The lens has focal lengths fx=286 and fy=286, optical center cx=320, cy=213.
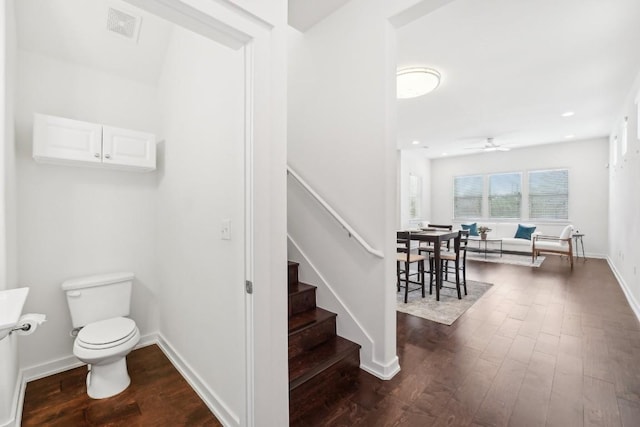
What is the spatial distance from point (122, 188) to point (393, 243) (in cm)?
233

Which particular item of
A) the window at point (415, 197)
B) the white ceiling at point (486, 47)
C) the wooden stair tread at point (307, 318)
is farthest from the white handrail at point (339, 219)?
the window at point (415, 197)

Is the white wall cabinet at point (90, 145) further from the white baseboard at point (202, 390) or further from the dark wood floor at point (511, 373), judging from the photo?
the dark wood floor at point (511, 373)

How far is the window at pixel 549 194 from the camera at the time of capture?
7180mm

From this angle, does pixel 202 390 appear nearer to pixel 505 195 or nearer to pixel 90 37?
pixel 90 37

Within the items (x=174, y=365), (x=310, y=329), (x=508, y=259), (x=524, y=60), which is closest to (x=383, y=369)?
(x=310, y=329)

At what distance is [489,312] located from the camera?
129 inches

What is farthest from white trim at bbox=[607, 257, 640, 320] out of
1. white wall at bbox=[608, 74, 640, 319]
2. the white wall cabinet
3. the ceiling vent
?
the ceiling vent

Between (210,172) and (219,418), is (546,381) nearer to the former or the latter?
(219,418)

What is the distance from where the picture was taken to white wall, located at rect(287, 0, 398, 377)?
2.03 metres

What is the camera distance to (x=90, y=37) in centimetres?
221

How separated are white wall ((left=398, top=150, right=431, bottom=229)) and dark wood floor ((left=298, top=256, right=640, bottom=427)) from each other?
14.5 ft

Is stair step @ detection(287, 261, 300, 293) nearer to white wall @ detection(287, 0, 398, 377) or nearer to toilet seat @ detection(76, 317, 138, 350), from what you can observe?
white wall @ detection(287, 0, 398, 377)

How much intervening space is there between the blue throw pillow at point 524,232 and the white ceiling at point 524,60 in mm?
2563

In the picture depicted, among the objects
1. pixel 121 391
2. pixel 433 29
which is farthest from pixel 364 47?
pixel 121 391
